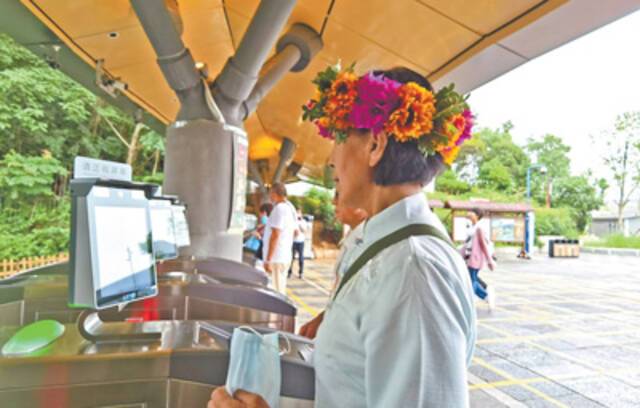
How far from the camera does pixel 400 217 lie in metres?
0.93

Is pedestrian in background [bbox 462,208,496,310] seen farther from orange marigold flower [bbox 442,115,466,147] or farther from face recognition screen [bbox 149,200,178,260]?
orange marigold flower [bbox 442,115,466,147]

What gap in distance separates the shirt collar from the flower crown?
4.9 inches

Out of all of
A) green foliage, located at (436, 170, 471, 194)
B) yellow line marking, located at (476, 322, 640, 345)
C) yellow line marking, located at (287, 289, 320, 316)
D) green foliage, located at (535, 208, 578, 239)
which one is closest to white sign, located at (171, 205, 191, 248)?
yellow line marking, located at (287, 289, 320, 316)

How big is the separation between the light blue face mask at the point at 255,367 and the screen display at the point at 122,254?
0.33 m

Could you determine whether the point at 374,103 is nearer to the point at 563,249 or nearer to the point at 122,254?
the point at 122,254

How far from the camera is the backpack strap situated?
34.4 inches

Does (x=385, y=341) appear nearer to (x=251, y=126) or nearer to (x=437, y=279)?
(x=437, y=279)

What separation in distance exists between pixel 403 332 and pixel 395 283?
0.28ft

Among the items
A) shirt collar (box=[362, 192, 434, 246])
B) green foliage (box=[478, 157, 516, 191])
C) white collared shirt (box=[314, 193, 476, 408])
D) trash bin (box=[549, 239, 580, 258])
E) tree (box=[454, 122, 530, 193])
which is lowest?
trash bin (box=[549, 239, 580, 258])

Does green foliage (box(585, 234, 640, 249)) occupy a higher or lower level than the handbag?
lower

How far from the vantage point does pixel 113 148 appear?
1405 cm

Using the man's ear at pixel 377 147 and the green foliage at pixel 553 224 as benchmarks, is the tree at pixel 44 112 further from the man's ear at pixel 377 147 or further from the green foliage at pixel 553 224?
the green foliage at pixel 553 224

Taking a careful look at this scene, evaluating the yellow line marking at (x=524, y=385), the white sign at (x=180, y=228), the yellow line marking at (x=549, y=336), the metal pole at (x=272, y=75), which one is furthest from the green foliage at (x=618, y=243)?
the white sign at (x=180, y=228)

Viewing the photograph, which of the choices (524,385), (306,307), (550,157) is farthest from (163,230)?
(550,157)
